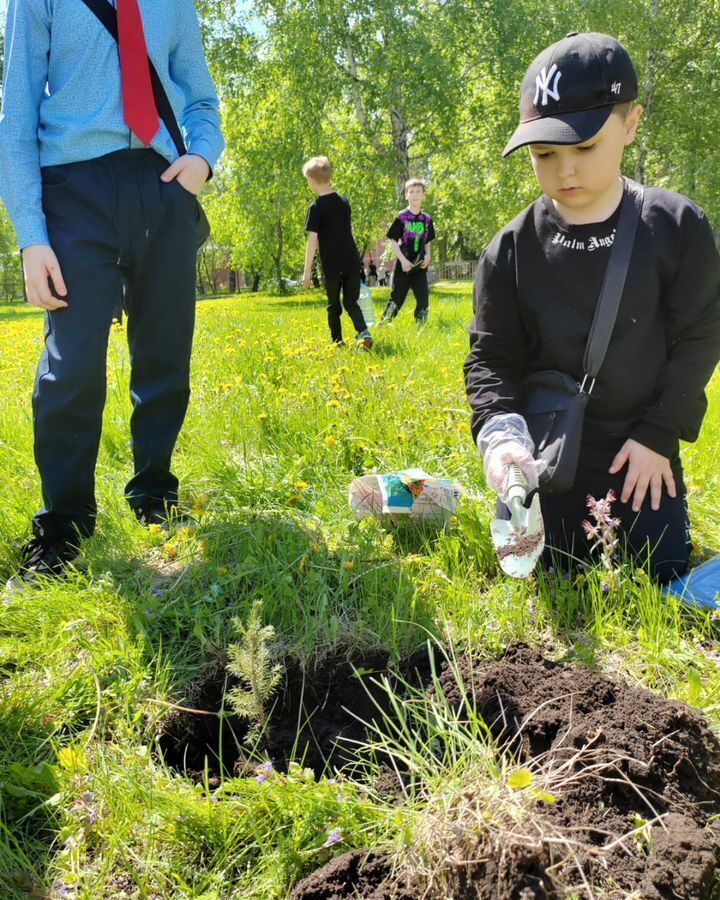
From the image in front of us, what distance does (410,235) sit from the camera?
845cm

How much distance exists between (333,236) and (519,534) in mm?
5486

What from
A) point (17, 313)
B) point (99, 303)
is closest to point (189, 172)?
point (99, 303)

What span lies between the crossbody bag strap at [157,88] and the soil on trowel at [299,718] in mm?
1802

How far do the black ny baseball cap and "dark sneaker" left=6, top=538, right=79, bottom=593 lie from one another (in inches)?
77.0

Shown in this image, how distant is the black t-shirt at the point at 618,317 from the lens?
7.09ft

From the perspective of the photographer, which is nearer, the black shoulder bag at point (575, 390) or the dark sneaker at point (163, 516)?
the black shoulder bag at point (575, 390)

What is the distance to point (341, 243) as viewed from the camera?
6.94 m

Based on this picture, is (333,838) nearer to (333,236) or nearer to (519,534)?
(519,534)

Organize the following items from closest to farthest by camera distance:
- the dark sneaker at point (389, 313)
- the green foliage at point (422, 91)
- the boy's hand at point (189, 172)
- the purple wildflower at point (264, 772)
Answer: the purple wildflower at point (264, 772) < the boy's hand at point (189, 172) < the dark sneaker at point (389, 313) < the green foliage at point (422, 91)

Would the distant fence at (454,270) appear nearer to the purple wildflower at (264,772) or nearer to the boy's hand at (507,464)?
the boy's hand at (507,464)

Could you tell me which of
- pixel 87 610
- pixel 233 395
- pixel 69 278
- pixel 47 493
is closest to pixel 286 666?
pixel 87 610

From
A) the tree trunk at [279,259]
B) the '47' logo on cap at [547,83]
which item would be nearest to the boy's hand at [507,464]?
the '47' logo on cap at [547,83]

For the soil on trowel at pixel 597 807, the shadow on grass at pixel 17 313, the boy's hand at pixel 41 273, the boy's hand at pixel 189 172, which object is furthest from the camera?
the shadow on grass at pixel 17 313

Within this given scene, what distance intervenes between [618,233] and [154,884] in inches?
80.8
